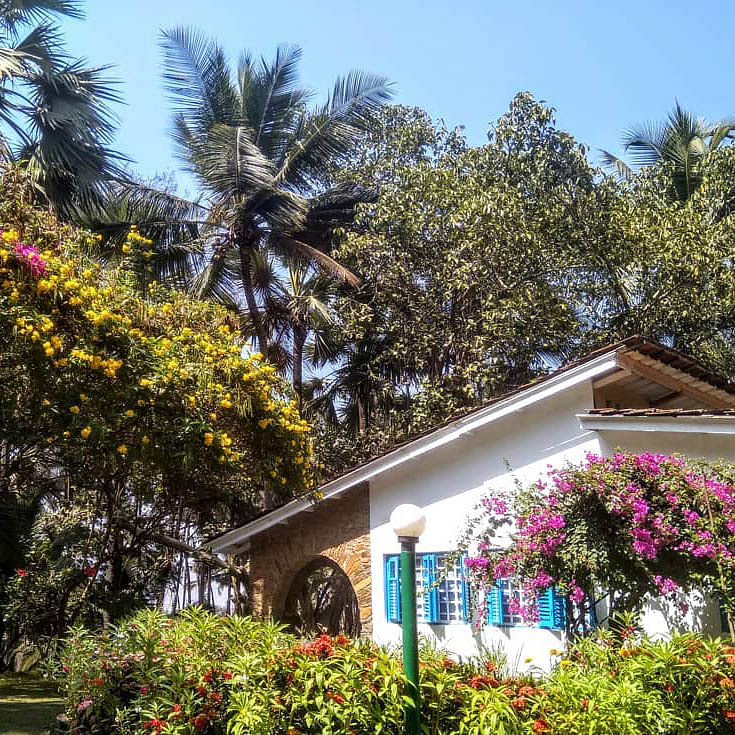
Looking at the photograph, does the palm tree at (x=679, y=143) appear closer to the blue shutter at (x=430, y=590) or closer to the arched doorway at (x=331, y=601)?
the arched doorway at (x=331, y=601)

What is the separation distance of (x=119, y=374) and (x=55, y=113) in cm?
574

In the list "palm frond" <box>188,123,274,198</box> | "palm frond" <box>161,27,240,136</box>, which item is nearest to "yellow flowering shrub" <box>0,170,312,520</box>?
"palm frond" <box>188,123,274,198</box>

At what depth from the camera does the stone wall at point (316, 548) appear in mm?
12750

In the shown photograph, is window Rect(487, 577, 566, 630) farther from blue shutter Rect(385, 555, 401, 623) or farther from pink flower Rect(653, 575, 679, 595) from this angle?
pink flower Rect(653, 575, 679, 595)

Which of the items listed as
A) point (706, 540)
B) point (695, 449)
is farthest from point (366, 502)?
point (706, 540)

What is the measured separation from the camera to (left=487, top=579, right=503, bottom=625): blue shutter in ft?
36.1

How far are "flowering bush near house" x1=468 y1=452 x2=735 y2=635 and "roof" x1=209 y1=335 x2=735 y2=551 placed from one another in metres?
1.19

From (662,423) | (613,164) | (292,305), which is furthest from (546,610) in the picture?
(613,164)

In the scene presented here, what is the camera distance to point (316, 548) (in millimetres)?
13445

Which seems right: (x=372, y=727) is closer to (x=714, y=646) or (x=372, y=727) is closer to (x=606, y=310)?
(x=714, y=646)

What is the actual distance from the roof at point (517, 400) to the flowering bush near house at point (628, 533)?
119 centimetres

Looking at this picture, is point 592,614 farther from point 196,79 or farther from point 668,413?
point 196,79

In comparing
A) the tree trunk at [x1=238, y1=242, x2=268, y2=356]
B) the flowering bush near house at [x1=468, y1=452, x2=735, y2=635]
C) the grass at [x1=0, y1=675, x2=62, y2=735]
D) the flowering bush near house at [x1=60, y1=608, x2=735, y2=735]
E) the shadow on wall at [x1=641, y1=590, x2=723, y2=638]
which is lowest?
the grass at [x1=0, y1=675, x2=62, y2=735]

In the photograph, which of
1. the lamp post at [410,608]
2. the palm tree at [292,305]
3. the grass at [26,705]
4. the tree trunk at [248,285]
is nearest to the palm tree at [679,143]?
the palm tree at [292,305]
